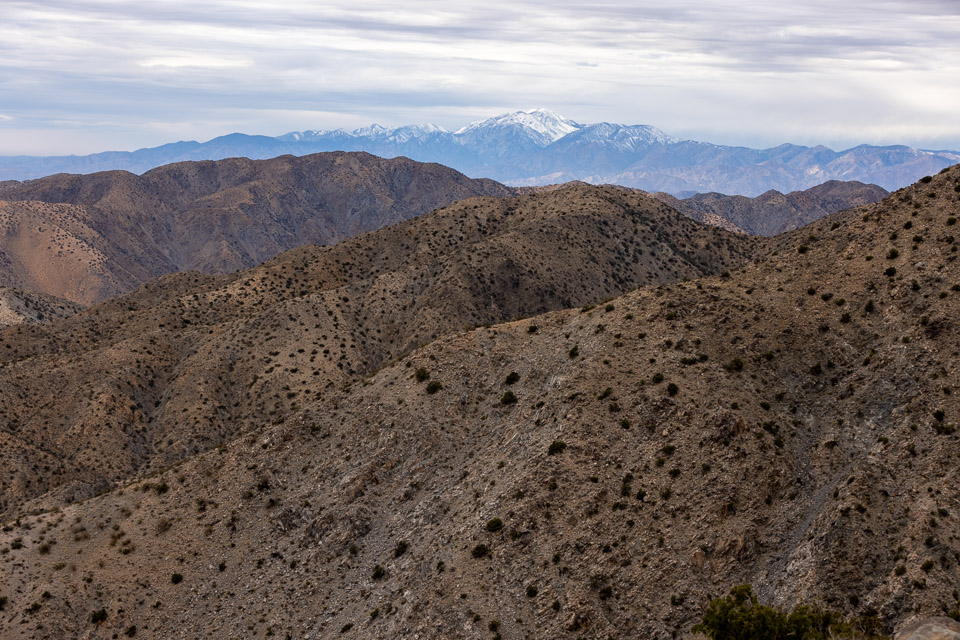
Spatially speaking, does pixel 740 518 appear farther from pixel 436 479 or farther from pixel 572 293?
pixel 572 293

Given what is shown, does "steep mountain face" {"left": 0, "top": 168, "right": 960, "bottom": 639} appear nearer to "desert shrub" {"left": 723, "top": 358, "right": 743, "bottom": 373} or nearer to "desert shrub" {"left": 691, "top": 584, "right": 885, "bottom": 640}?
"desert shrub" {"left": 723, "top": 358, "right": 743, "bottom": 373}

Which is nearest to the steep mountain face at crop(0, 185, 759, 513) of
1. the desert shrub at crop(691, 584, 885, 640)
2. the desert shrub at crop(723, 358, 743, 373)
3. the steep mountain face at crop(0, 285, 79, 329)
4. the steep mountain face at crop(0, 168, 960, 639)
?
the steep mountain face at crop(0, 285, 79, 329)

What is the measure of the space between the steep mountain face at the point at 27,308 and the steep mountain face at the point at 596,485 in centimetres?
11414

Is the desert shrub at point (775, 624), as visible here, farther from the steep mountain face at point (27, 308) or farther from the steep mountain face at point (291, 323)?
the steep mountain face at point (27, 308)

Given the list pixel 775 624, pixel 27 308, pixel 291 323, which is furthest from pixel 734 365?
pixel 27 308

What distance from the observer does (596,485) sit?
128ft

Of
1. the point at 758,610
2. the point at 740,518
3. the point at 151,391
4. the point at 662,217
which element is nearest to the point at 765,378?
the point at 740,518

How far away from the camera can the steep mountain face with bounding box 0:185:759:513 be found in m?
77.2

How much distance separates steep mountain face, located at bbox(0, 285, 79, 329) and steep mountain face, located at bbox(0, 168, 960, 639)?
114 m

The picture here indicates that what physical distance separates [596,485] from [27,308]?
513 feet

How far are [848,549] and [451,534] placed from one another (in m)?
20.4

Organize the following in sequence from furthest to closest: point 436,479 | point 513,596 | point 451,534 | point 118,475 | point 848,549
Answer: point 118,475 < point 436,479 < point 451,534 < point 513,596 < point 848,549

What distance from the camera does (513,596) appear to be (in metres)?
35.2

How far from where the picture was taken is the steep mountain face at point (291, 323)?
7725cm
